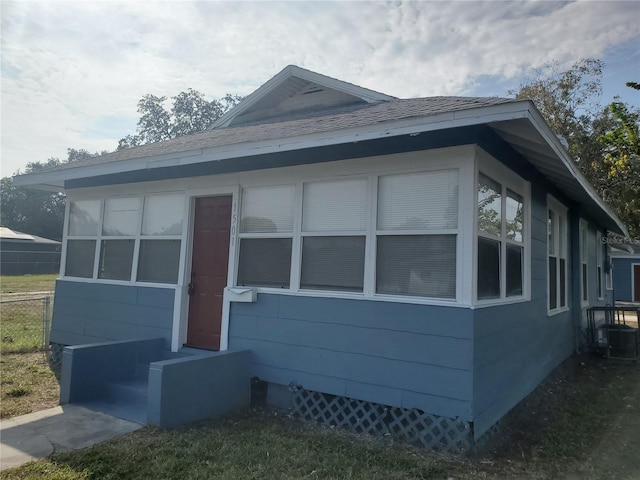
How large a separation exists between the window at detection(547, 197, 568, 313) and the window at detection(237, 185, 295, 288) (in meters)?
4.17

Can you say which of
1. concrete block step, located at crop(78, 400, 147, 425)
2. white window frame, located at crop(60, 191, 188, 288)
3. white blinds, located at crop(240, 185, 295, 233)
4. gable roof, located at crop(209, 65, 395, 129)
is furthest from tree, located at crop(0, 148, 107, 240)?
white blinds, located at crop(240, 185, 295, 233)

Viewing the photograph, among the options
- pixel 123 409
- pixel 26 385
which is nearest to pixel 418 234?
pixel 123 409

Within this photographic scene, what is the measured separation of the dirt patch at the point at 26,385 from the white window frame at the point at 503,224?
4.74 m

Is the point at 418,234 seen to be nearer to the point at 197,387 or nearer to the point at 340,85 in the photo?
the point at 197,387

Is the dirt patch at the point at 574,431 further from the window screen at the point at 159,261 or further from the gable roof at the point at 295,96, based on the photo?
the gable roof at the point at 295,96

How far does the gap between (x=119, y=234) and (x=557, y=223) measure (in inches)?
275

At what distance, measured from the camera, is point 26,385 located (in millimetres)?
5523

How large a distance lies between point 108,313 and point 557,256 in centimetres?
710

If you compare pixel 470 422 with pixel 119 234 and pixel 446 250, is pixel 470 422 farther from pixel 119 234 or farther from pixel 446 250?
pixel 119 234

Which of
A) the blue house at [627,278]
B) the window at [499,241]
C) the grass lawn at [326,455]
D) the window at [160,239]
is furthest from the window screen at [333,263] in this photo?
the blue house at [627,278]

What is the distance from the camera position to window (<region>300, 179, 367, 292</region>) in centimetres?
458

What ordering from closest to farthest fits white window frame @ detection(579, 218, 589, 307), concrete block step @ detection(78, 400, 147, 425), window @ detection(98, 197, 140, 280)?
1. concrete block step @ detection(78, 400, 147, 425)
2. window @ detection(98, 197, 140, 280)
3. white window frame @ detection(579, 218, 589, 307)

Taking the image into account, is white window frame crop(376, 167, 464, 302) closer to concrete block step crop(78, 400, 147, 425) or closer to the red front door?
the red front door

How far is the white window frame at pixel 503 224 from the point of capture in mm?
3996
